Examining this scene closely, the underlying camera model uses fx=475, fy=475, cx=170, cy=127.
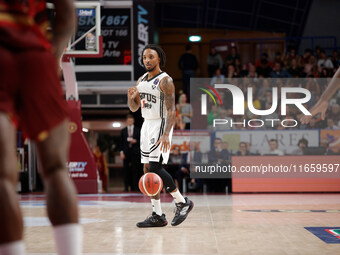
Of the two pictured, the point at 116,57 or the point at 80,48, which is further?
the point at 116,57

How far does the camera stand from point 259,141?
11859mm

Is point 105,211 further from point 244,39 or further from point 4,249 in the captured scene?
point 244,39

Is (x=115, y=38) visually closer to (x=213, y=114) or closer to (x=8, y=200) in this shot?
(x=213, y=114)

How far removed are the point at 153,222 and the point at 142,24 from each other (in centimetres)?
1089

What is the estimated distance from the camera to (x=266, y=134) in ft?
39.0

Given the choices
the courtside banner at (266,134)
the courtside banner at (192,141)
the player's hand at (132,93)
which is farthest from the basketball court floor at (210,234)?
the courtside banner at (192,141)

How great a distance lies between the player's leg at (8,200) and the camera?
1.64 m

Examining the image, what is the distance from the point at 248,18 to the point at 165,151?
14.2 meters

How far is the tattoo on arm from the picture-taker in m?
5.36

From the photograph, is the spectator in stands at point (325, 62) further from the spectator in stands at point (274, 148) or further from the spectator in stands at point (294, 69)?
the spectator in stands at point (274, 148)

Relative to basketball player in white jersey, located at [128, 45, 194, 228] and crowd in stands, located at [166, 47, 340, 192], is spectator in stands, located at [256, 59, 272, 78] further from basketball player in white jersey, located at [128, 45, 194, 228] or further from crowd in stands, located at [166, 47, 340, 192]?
basketball player in white jersey, located at [128, 45, 194, 228]

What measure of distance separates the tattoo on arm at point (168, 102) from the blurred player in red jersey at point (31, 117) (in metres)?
3.48

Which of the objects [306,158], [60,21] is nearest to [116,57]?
[306,158]

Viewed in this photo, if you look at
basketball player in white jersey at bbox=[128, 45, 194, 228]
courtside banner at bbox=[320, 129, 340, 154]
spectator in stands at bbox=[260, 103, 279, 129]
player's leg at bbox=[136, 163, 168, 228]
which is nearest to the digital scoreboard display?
spectator in stands at bbox=[260, 103, 279, 129]
